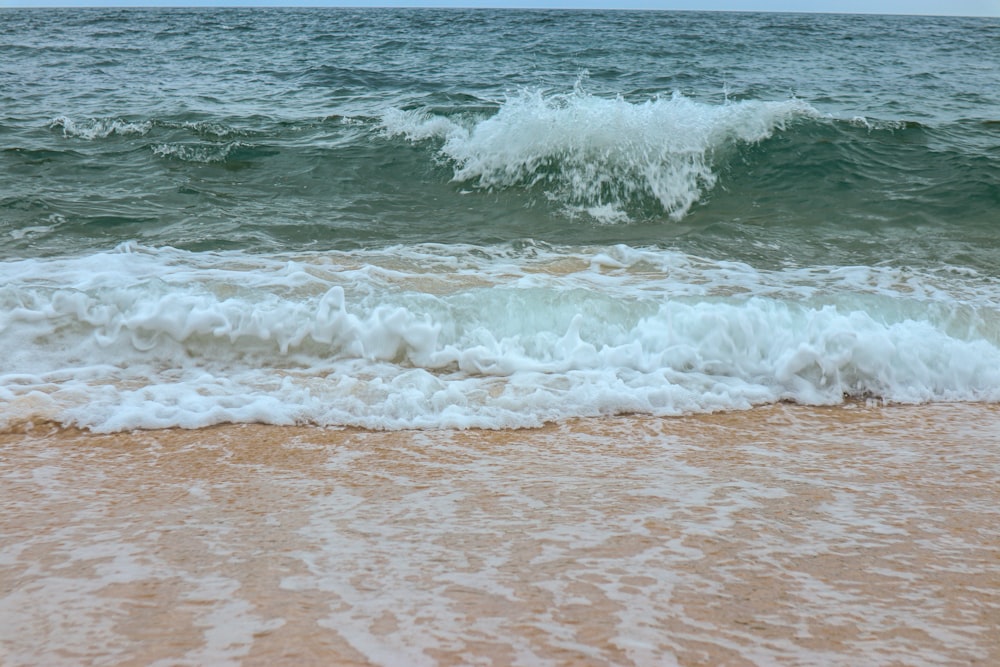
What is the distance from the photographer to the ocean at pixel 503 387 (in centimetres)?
174

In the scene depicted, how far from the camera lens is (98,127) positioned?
8555 mm

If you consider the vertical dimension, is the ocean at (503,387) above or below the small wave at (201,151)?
below

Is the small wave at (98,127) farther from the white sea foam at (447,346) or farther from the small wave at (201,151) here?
the white sea foam at (447,346)

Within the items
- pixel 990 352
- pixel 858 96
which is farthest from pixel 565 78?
pixel 990 352

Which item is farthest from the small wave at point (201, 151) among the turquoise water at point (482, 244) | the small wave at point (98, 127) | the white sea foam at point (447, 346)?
the white sea foam at point (447, 346)

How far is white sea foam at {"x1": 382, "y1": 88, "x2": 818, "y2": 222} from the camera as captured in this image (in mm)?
6902

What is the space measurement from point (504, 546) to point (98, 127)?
8.23 m

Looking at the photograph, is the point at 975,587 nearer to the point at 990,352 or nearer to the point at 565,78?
the point at 990,352

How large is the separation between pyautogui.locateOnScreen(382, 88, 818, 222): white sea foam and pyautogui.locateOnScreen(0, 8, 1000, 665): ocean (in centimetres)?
4

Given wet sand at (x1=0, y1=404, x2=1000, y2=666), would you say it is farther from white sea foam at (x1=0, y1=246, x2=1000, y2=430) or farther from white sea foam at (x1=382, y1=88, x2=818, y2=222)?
white sea foam at (x1=382, y1=88, x2=818, y2=222)

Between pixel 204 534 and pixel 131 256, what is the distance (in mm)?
3339

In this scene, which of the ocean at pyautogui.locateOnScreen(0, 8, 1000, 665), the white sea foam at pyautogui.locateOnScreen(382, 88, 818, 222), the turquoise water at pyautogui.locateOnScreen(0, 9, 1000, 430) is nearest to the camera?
the ocean at pyautogui.locateOnScreen(0, 8, 1000, 665)

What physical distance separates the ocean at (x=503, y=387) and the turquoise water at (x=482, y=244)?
30 millimetres

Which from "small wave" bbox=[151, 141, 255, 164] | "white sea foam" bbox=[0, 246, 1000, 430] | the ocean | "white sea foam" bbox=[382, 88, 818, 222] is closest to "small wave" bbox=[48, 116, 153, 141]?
the ocean
